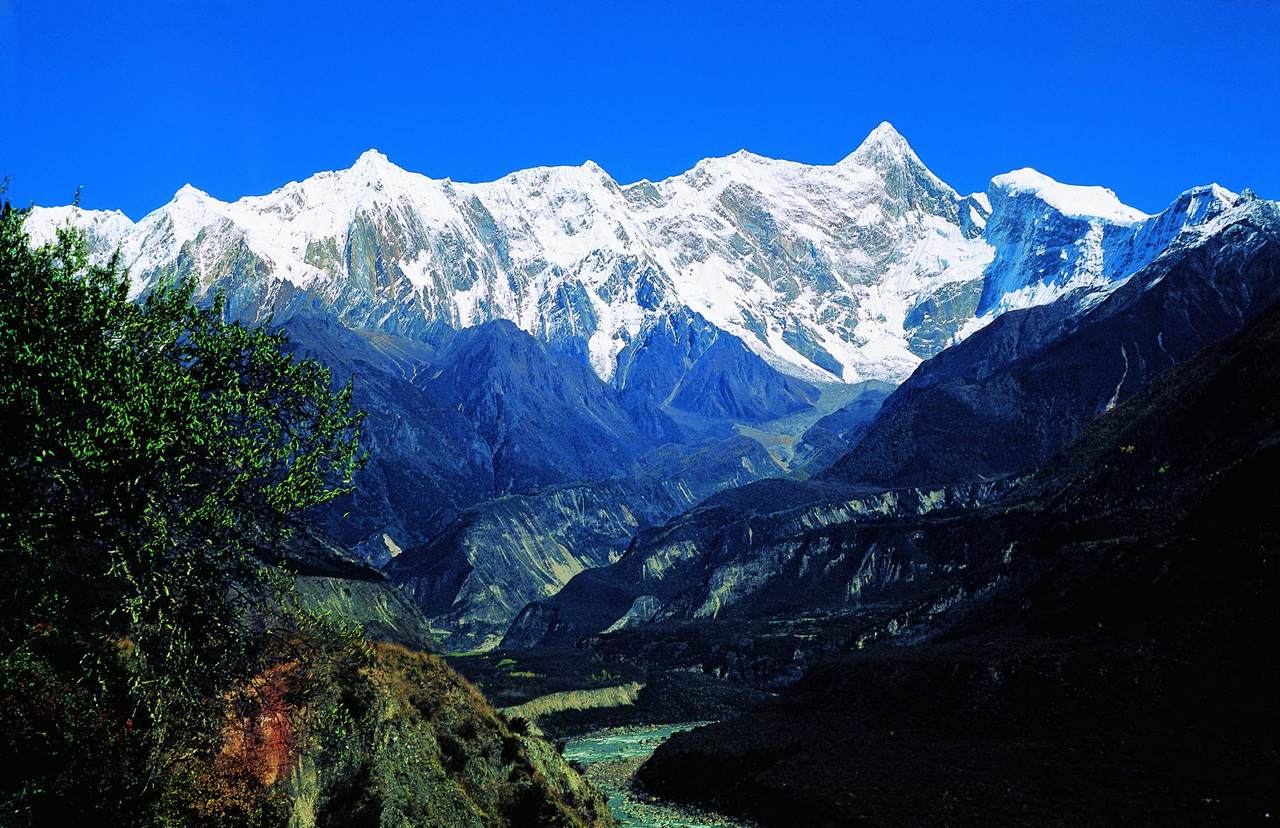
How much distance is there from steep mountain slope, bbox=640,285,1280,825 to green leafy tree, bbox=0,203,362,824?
275 feet

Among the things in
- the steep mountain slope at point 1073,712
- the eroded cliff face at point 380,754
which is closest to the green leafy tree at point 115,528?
the eroded cliff face at point 380,754

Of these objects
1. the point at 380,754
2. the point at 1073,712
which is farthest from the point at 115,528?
the point at 1073,712

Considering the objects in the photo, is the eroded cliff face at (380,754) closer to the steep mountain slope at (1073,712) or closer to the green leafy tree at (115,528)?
the green leafy tree at (115,528)

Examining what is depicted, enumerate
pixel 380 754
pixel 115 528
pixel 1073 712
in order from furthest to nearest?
1. pixel 1073 712
2. pixel 380 754
3. pixel 115 528

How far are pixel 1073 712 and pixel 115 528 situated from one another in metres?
115

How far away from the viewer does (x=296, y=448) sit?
204 feet

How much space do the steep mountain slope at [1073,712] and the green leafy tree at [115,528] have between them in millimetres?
83817

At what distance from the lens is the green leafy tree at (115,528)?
170 ft

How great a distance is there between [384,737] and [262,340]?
997 inches

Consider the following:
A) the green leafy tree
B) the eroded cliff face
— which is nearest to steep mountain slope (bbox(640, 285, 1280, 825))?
the eroded cliff face

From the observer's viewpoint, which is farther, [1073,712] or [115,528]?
[1073,712]

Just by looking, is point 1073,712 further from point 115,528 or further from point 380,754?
point 115,528

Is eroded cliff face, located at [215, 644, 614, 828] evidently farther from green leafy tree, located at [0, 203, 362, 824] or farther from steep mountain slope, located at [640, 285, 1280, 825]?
steep mountain slope, located at [640, 285, 1280, 825]

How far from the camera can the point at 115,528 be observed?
5247 cm
